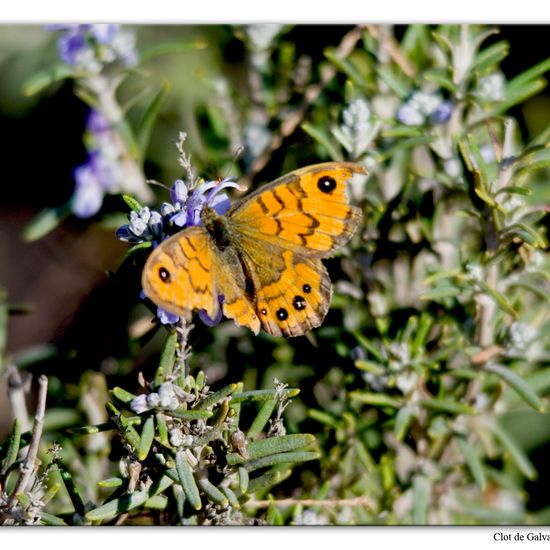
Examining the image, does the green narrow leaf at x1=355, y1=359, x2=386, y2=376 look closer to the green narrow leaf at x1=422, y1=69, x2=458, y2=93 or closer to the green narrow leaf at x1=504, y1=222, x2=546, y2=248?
the green narrow leaf at x1=504, y1=222, x2=546, y2=248

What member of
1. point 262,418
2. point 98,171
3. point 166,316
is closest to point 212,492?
point 262,418

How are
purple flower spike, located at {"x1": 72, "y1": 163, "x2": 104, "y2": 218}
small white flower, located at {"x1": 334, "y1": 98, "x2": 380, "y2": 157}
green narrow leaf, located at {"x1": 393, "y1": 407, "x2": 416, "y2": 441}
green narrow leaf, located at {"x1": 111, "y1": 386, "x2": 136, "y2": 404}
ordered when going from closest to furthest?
1. green narrow leaf, located at {"x1": 111, "y1": 386, "x2": 136, "y2": 404}
2. green narrow leaf, located at {"x1": 393, "y1": 407, "x2": 416, "y2": 441}
3. small white flower, located at {"x1": 334, "y1": 98, "x2": 380, "y2": 157}
4. purple flower spike, located at {"x1": 72, "y1": 163, "x2": 104, "y2": 218}

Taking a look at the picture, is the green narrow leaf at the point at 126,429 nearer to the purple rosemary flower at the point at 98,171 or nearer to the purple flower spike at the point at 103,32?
the purple rosemary flower at the point at 98,171

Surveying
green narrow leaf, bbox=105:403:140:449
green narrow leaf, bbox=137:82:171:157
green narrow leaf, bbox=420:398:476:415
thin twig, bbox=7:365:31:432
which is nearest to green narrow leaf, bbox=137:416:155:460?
green narrow leaf, bbox=105:403:140:449

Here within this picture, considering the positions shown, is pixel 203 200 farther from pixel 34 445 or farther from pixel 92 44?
pixel 92 44

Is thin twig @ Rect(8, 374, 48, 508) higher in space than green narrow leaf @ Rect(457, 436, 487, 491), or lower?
higher

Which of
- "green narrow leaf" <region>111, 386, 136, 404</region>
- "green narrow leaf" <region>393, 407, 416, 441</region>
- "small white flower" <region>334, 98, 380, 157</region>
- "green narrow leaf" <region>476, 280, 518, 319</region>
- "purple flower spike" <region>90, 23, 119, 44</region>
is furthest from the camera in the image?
"purple flower spike" <region>90, 23, 119, 44</region>

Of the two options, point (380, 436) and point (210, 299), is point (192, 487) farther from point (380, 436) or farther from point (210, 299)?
point (380, 436)
